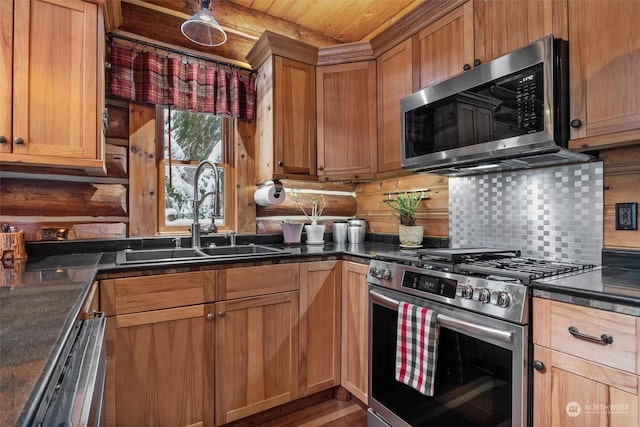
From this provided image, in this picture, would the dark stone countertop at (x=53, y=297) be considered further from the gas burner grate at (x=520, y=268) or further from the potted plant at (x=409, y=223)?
the potted plant at (x=409, y=223)

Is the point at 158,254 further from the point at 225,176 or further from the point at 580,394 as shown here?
the point at 580,394

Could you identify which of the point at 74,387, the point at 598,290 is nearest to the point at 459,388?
the point at 598,290

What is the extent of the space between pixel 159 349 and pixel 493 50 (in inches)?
85.5

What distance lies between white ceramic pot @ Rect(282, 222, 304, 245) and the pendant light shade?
1290 mm

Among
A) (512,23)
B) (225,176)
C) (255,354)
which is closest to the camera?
(512,23)

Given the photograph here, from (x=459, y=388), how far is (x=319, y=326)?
0.91 m

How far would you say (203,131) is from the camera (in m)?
2.51

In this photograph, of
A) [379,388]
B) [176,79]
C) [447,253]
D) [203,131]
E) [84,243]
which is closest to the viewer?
[447,253]

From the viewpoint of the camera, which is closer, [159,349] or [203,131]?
[159,349]

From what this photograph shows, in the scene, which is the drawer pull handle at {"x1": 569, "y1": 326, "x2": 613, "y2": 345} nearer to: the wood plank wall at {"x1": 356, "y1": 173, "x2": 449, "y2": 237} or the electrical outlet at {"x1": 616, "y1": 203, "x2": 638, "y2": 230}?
the electrical outlet at {"x1": 616, "y1": 203, "x2": 638, "y2": 230}

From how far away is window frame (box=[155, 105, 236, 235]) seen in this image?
2287mm

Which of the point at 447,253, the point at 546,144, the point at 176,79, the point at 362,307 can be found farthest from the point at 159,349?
the point at 546,144

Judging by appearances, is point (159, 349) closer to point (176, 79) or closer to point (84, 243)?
point (84, 243)

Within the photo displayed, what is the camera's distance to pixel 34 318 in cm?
81
